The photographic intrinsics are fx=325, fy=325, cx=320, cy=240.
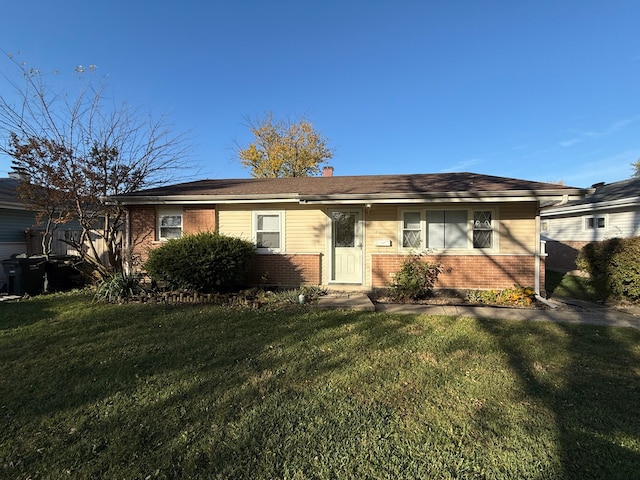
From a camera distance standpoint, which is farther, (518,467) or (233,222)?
(233,222)

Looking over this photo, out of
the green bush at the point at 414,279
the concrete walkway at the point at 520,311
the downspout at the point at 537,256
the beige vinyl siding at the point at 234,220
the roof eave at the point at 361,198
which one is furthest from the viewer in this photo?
the beige vinyl siding at the point at 234,220

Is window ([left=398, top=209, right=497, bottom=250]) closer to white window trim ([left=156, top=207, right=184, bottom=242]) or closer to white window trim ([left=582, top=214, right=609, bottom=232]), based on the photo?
white window trim ([left=156, top=207, right=184, bottom=242])

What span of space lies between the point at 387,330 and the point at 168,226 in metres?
6.97

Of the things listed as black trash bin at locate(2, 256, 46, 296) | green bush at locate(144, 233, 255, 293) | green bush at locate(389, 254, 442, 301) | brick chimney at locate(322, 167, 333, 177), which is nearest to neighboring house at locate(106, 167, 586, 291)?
green bush at locate(389, 254, 442, 301)

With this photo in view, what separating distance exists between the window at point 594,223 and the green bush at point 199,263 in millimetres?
14019

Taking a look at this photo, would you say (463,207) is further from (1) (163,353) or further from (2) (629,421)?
(1) (163,353)

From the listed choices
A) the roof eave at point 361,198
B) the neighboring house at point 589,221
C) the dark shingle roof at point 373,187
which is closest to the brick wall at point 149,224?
the roof eave at point 361,198

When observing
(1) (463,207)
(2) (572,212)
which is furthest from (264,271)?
(2) (572,212)

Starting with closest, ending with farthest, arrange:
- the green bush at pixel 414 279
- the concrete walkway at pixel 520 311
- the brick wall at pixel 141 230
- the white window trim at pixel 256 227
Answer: the concrete walkway at pixel 520 311 < the green bush at pixel 414 279 < the white window trim at pixel 256 227 < the brick wall at pixel 141 230

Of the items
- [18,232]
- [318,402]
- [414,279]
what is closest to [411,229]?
[414,279]

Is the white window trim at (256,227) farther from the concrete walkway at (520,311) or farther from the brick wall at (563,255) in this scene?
the brick wall at (563,255)

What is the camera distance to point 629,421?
2916 mm

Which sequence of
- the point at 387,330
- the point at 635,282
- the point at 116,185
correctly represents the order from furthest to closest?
the point at 116,185
the point at 635,282
the point at 387,330

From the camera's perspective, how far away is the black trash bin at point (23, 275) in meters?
8.31
